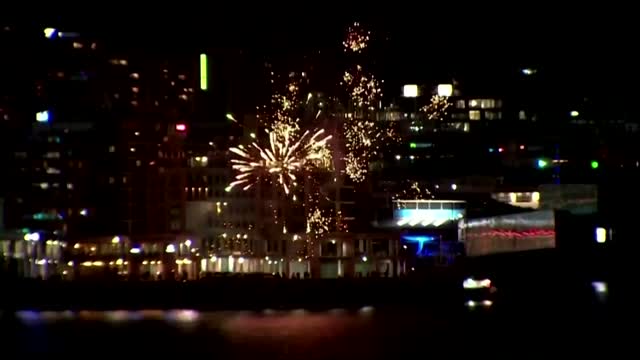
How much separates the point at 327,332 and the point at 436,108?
15.2m

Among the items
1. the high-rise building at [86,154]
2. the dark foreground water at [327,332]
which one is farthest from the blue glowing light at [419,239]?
the high-rise building at [86,154]

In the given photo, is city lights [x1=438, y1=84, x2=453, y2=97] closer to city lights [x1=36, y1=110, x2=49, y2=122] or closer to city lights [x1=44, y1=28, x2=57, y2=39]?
city lights [x1=44, y1=28, x2=57, y2=39]

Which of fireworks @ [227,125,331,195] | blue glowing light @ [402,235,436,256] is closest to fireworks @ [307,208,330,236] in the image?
fireworks @ [227,125,331,195]

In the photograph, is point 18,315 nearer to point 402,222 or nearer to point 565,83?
point 402,222

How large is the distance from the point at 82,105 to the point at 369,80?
762cm

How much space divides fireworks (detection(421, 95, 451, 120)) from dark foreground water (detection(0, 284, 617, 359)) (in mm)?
10272

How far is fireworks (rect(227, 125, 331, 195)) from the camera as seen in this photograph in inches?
663

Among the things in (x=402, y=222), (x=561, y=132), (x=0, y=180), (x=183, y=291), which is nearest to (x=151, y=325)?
(x=183, y=291)

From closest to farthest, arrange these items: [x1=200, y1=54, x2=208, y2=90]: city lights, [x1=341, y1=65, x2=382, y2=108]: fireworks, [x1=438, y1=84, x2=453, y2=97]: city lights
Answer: [x1=341, y1=65, x2=382, y2=108]: fireworks, [x1=200, y1=54, x2=208, y2=90]: city lights, [x1=438, y1=84, x2=453, y2=97]: city lights

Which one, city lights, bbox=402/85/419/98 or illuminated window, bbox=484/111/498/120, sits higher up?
city lights, bbox=402/85/419/98

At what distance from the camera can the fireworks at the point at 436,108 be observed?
86.8 ft

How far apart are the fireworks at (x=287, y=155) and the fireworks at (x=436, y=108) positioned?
882cm

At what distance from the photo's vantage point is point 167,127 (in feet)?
73.5

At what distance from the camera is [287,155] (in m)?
16.8
